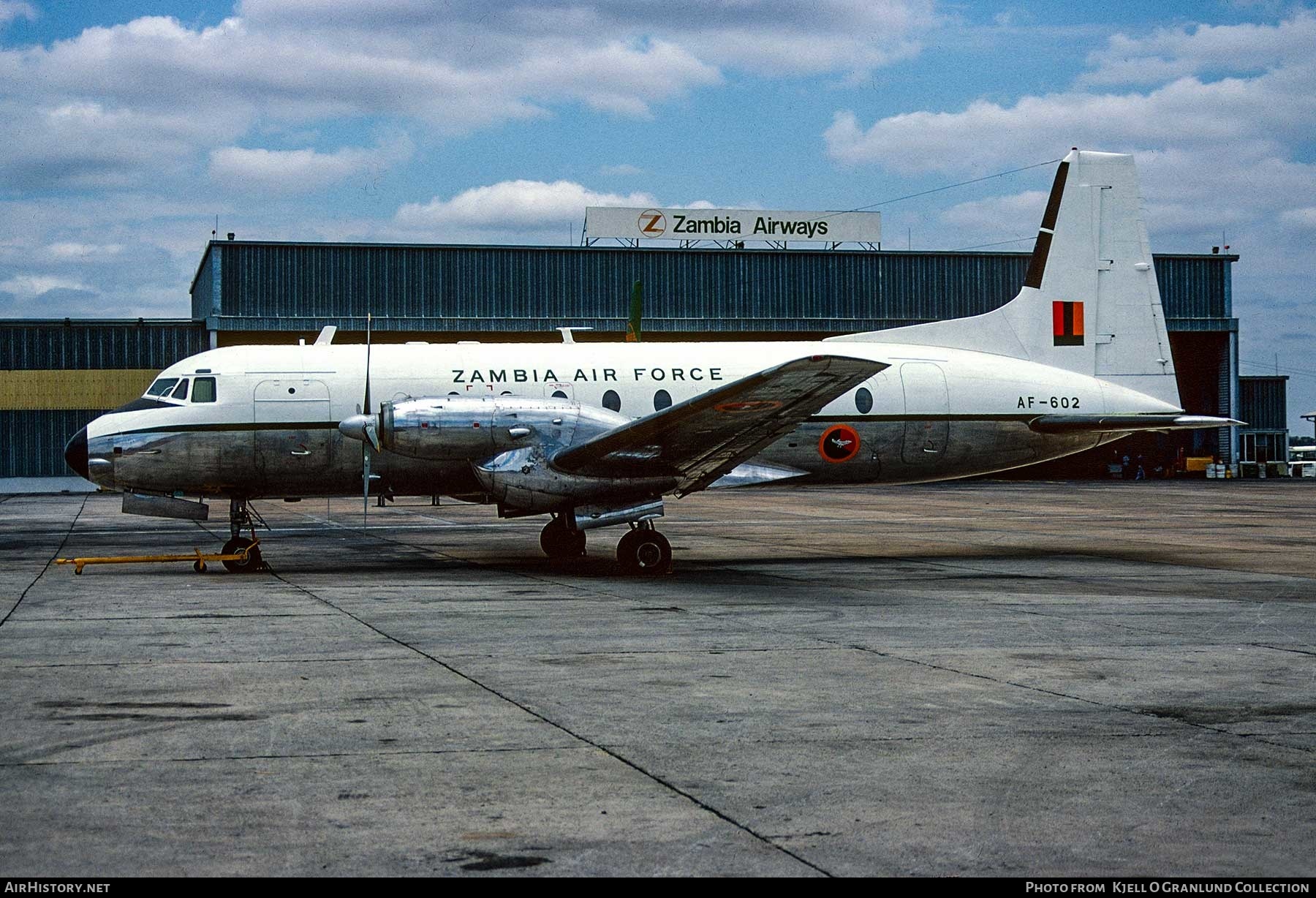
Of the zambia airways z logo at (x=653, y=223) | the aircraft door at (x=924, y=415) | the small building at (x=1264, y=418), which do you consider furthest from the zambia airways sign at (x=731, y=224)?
the aircraft door at (x=924, y=415)

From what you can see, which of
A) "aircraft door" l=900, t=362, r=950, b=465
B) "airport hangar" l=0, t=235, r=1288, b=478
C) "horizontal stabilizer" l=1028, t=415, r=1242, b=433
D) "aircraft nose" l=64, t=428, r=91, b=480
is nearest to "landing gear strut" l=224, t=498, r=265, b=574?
"aircraft nose" l=64, t=428, r=91, b=480

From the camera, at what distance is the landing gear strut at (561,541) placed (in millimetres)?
20672

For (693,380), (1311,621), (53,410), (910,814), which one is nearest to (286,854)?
(910,814)

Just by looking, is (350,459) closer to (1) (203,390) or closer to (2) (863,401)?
(1) (203,390)

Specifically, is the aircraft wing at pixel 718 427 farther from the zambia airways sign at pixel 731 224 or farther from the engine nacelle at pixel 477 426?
the zambia airways sign at pixel 731 224

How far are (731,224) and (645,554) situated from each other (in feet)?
158

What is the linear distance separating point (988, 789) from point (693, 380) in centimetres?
1456

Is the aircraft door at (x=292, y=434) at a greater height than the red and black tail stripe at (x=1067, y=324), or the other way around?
the red and black tail stripe at (x=1067, y=324)

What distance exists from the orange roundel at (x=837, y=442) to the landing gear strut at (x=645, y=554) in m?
3.58

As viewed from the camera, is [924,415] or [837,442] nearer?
[837,442]

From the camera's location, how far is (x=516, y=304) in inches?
2408

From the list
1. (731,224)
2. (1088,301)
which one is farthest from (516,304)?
(1088,301)

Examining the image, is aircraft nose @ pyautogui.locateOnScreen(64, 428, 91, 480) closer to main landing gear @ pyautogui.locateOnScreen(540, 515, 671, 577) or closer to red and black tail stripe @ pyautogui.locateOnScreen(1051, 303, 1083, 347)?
main landing gear @ pyautogui.locateOnScreen(540, 515, 671, 577)

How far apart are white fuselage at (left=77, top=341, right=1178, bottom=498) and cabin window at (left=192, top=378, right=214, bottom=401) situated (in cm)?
9
